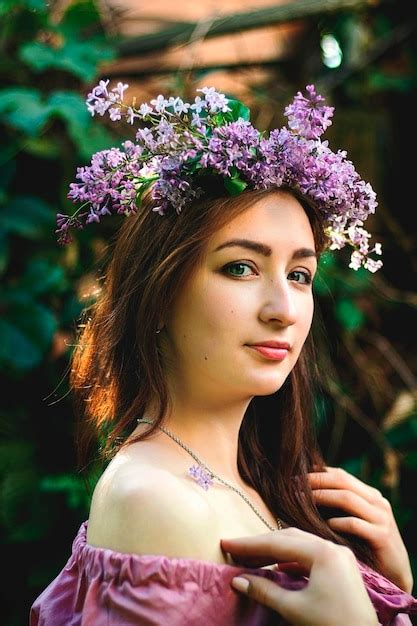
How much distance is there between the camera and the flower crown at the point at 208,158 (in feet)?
5.83

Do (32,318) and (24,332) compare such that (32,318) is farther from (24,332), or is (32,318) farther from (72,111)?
(72,111)

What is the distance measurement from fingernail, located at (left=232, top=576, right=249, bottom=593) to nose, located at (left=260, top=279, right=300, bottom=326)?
495 mm

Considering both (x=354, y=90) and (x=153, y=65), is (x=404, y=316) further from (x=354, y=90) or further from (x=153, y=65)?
(x=153, y=65)

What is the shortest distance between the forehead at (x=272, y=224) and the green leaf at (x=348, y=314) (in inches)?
68.8

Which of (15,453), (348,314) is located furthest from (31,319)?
(348,314)

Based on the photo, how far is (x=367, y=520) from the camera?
2.09 m

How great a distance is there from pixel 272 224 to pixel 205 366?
0.32 metres

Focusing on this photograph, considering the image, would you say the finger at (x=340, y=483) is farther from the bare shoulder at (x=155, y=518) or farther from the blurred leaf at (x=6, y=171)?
the blurred leaf at (x=6, y=171)

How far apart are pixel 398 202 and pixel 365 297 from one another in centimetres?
45

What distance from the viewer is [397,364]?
3703 millimetres

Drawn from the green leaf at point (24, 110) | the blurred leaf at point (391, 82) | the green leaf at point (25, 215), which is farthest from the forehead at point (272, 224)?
the blurred leaf at point (391, 82)

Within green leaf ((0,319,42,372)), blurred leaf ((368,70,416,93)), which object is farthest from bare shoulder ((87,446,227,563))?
blurred leaf ((368,70,416,93))

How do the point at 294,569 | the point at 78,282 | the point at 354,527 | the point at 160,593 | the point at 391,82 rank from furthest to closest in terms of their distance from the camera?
1. the point at 391,82
2. the point at 78,282
3. the point at 354,527
4. the point at 294,569
5. the point at 160,593

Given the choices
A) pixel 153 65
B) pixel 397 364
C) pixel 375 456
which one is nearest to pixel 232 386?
pixel 375 456
